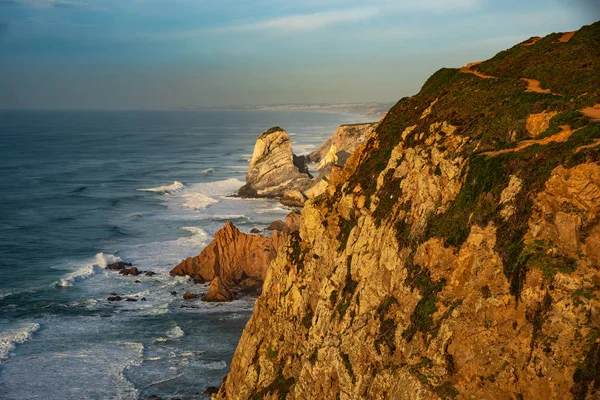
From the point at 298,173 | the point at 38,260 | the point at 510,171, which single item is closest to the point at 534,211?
the point at 510,171

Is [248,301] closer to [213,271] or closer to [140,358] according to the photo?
[213,271]

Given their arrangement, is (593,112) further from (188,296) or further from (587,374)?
(188,296)

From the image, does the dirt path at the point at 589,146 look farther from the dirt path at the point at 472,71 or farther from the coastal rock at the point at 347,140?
the coastal rock at the point at 347,140

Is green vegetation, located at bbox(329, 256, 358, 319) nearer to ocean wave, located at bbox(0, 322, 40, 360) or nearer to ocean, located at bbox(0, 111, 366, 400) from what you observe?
ocean, located at bbox(0, 111, 366, 400)

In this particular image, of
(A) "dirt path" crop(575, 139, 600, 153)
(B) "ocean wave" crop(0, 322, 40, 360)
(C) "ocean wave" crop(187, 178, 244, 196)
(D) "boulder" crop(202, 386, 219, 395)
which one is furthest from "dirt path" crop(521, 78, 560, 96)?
(C) "ocean wave" crop(187, 178, 244, 196)

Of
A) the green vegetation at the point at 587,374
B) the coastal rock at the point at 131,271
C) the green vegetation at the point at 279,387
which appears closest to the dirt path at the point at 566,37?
the green vegetation at the point at 279,387

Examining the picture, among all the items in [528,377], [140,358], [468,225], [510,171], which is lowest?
[140,358]
